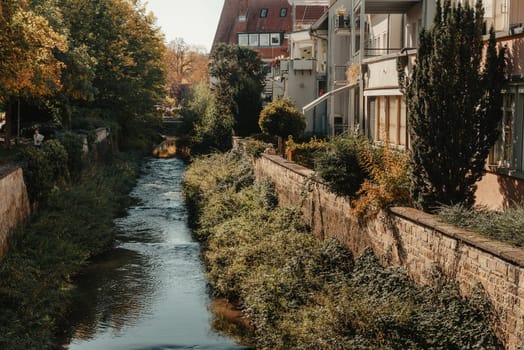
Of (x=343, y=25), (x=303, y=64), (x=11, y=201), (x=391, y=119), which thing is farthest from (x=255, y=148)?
(x=303, y=64)

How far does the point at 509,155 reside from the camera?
45.2 ft

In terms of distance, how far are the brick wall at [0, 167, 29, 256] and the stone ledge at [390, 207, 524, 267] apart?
10539mm

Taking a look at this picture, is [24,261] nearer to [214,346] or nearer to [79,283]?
[79,283]

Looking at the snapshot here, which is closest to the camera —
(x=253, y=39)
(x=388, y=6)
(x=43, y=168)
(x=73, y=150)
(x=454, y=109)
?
(x=454, y=109)

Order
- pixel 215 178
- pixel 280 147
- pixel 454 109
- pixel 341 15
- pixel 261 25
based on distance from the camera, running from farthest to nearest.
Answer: pixel 261 25 < pixel 341 15 < pixel 215 178 < pixel 280 147 < pixel 454 109

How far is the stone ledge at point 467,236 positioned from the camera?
860cm

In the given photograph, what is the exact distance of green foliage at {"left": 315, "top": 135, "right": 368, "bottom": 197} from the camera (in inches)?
585

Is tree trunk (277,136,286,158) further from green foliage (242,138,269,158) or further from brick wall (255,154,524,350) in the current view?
brick wall (255,154,524,350)

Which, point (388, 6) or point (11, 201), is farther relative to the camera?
point (388, 6)

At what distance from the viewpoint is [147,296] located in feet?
58.1

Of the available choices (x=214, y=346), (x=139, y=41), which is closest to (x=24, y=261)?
(x=214, y=346)

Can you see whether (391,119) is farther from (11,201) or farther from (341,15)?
(341,15)

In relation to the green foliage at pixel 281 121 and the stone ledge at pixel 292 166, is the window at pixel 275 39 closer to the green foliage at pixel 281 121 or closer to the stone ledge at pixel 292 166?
the green foliage at pixel 281 121

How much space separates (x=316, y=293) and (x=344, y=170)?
107 inches
